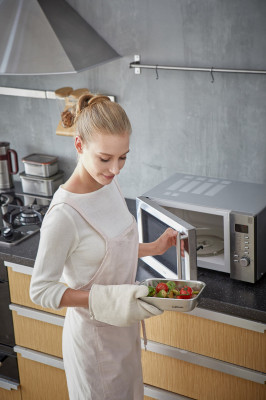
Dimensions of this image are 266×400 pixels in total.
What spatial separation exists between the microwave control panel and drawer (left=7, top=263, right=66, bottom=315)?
0.68 m

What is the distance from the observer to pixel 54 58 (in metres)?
1.84

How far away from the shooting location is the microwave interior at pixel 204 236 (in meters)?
1.81

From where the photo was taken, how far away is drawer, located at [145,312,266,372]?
171cm

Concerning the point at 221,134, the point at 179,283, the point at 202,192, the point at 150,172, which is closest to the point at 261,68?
the point at 221,134

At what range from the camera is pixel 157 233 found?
6.15 ft

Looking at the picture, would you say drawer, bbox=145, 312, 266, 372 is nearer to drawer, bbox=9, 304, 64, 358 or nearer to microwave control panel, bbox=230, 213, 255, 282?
microwave control panel, bbox=230, 213, 255, 282

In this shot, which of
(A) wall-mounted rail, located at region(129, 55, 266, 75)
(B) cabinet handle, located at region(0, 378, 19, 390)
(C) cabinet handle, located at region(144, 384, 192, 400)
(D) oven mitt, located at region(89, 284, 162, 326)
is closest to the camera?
(D) oven mitt, located at region(89, 284, 162, 326)

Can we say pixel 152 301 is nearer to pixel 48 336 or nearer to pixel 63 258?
pixel 63 258

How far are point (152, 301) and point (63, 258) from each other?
0.81 feet

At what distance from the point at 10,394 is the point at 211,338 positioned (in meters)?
1.03

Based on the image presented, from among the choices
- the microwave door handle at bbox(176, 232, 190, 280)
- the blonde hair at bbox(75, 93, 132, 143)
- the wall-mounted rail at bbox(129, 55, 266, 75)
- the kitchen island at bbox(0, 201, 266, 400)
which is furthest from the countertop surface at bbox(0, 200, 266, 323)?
the wall-mounted rail at bbox(129, 55, 266, 75)

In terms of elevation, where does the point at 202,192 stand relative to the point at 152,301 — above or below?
above

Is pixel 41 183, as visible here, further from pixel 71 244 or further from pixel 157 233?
pixel 71 244

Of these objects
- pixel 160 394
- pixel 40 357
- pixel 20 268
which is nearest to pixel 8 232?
pixel 20 268
